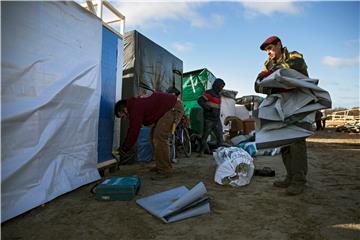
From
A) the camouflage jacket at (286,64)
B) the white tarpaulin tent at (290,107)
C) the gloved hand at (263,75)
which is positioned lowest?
the white tarpaulin tent at (290,107)

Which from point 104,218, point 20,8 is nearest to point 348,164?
point 104,218

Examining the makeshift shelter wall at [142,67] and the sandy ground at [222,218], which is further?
the makeshift shelter wall at [142,67]

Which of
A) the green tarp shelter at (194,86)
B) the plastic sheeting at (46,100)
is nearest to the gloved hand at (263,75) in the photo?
the plastic sheeting at (46,100)

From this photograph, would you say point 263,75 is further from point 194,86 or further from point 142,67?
point 194,86

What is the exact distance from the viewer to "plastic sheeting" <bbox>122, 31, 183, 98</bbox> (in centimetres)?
480

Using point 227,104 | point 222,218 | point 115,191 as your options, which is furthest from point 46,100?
point 227,104

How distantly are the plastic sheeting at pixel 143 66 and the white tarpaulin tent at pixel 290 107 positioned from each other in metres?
2.56

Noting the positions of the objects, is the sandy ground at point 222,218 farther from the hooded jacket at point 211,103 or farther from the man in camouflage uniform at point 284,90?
the hooded jacket at point 211,103

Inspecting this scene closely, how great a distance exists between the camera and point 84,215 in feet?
7.45

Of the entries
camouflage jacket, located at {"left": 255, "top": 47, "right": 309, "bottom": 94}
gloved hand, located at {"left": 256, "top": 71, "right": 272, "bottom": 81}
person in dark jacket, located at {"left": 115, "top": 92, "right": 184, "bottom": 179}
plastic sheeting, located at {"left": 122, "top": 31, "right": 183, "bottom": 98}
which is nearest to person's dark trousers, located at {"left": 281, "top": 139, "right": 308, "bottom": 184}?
camouflage jacket, located at {"left": 255, "top": 47, "right": 309, "bottom": 94}

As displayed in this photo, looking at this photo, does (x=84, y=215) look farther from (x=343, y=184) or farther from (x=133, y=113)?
(x=343, y=184)

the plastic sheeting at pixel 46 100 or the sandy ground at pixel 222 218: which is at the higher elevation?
the plastic sheeting at pixel 46 100

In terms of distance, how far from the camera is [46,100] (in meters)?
2.50

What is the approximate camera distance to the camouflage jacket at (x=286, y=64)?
2965 mm
